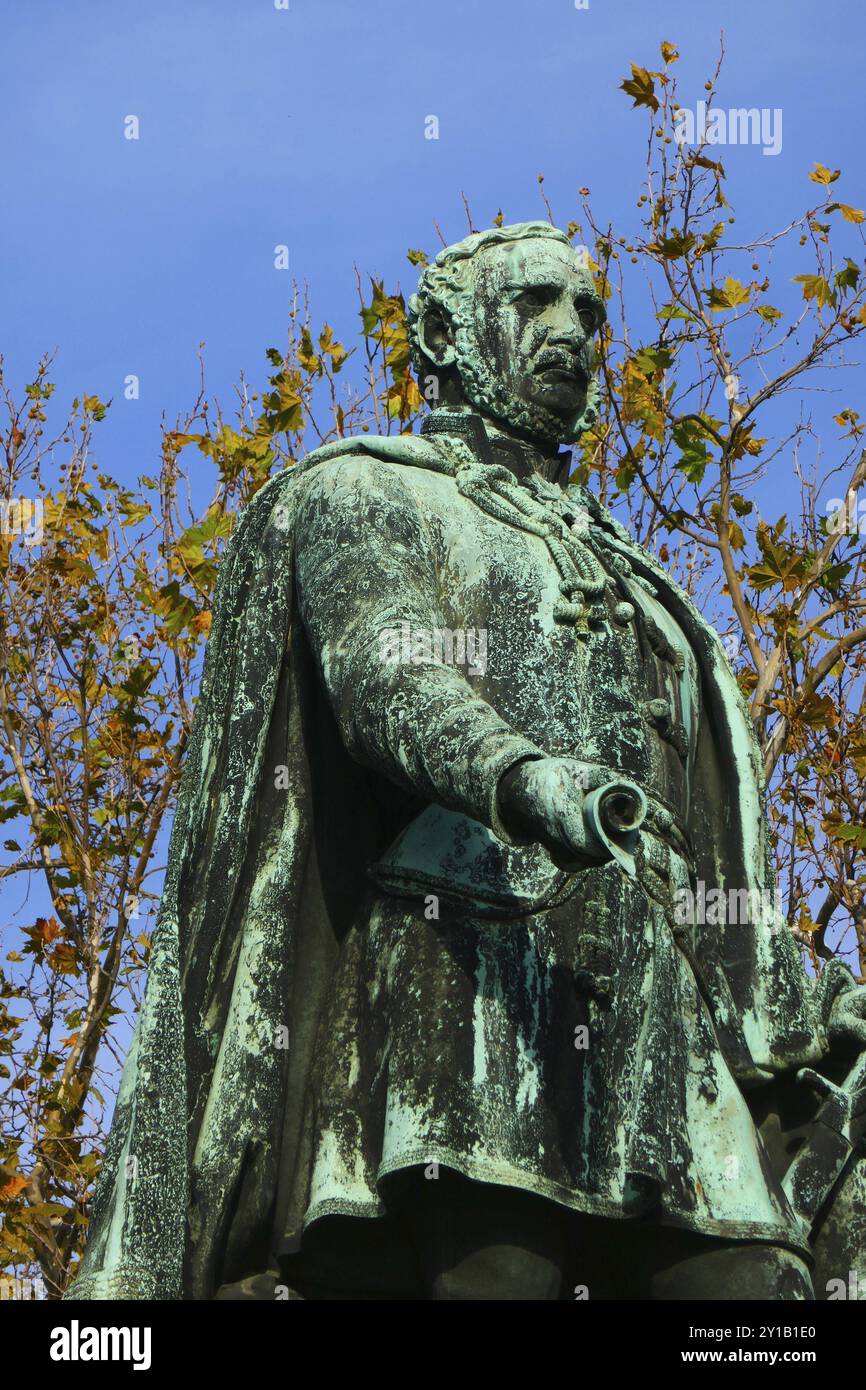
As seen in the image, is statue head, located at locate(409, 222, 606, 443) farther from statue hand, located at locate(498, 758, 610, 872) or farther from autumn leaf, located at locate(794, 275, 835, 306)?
autumn leaf, located at locate(794, 275, 835, 306)

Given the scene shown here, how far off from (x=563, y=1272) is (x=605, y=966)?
668 mm

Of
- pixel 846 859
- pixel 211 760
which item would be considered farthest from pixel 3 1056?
pixel 211 760

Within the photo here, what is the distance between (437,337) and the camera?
20.7ft

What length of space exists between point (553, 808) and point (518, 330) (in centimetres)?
188

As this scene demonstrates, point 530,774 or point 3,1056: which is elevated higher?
point 3,1056

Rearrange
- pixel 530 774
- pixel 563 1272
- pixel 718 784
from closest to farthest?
pixel 530 774 → pixel 563 1272 → pixel 718 784

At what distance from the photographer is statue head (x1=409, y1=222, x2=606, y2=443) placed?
615cm

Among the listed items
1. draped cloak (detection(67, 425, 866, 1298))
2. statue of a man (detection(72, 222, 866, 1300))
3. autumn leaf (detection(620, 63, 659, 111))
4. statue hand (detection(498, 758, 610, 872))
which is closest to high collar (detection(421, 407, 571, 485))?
statue of a man (detection(72, 222, 866, 1300))

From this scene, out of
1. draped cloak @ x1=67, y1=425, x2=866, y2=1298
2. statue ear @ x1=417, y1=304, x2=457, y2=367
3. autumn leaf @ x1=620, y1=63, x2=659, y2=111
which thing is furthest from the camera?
autumn leaf @ x1=620, y1=63, x2=659, y2=111

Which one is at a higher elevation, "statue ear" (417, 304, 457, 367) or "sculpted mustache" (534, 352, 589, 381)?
"statue ear" (417, 304, 457, 367)

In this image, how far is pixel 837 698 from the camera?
48.2 feet

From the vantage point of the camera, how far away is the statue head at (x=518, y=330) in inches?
242

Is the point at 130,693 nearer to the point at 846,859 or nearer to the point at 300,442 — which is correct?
the point at 300,442

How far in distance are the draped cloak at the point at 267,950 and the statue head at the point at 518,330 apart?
25 cm
